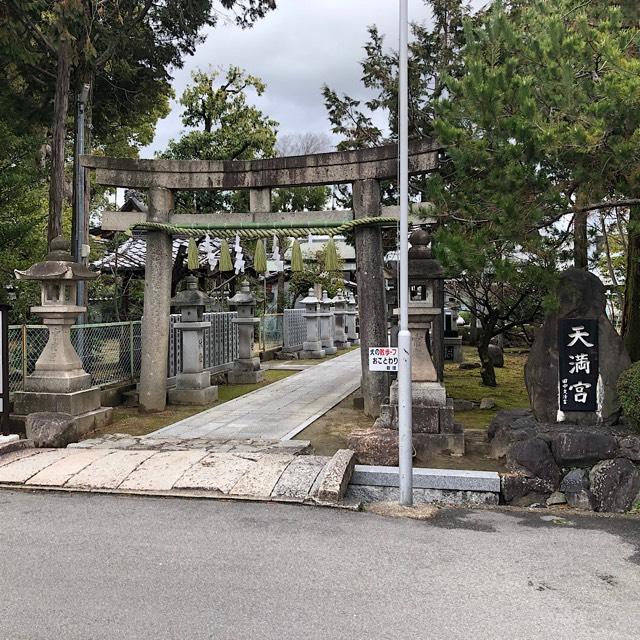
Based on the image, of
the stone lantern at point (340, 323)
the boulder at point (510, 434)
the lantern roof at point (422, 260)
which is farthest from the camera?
the stone lantern at point (340, 323)

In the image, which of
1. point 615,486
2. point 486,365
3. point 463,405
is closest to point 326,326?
point 486,365

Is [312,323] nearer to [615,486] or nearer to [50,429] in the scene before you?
[50,429]

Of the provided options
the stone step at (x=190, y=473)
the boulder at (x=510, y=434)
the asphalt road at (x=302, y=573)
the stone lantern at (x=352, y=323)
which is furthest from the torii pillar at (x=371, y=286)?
the stone lantern at (x=352, y=323)

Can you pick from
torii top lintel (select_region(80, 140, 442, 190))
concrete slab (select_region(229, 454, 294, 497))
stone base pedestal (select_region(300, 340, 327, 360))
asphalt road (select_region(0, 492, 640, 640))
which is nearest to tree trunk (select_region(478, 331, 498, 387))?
torii top lintel (select_region(80, 140, 442, 190))

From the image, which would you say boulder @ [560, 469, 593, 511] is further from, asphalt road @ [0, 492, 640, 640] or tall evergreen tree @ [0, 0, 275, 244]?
tall evergreen tree @ [0, 0, 275, 244]

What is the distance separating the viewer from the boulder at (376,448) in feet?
23.8

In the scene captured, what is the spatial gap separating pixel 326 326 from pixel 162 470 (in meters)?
18.6

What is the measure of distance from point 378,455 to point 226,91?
2140 centimetres

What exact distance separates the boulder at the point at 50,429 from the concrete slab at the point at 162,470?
1866 mm

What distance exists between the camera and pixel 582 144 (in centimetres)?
568

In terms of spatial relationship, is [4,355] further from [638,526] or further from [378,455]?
[638,526]

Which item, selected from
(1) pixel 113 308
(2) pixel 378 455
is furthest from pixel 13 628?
(1) pixel 113 308

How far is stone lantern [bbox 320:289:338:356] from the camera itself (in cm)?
2469

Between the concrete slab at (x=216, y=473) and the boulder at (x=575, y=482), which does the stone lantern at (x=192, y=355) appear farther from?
the boulder at (x=575, y=482)
